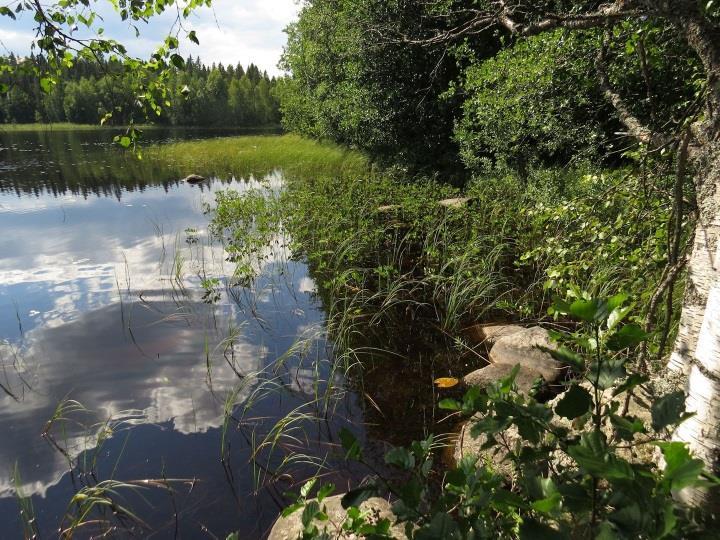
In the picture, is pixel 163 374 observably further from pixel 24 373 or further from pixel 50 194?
pixel 50 194

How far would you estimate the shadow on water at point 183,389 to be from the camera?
3.75 meters

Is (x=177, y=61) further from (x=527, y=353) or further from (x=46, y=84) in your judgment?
(x=527, y=353)

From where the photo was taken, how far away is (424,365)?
5.54 m

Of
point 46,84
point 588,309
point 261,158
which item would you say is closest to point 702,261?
point 588,309

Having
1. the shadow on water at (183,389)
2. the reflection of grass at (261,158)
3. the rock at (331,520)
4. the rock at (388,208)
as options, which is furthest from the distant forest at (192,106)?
the rock at (331,520)

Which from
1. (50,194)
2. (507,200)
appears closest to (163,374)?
(507,200)

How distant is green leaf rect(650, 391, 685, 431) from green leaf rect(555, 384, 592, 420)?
17 cm

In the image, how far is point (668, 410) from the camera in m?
1.13

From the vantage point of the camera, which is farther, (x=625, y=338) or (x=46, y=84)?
(x=46, y=84)

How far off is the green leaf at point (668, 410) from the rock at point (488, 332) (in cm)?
477

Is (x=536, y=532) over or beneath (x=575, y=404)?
beneath

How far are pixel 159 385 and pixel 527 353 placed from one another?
15.1ft

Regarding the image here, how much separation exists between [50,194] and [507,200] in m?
17.8

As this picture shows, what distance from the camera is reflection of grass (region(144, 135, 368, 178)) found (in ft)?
72.6
